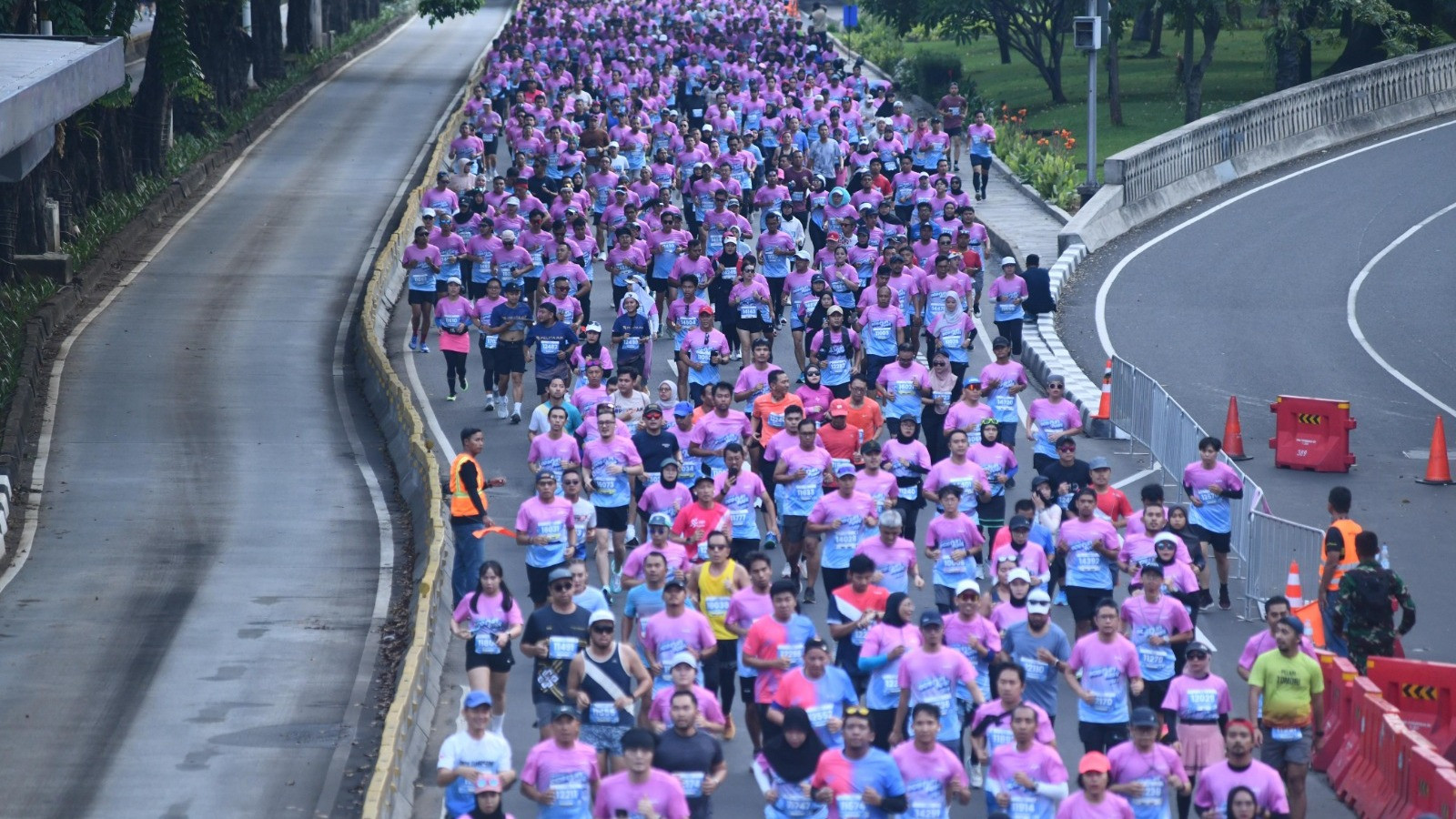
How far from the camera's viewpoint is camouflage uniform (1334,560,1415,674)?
47.4 feet

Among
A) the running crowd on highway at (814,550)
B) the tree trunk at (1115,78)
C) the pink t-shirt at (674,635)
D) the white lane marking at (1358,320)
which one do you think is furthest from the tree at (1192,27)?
the pink t-shirt at (674,635)

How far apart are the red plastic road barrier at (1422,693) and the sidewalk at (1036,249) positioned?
7761 millimetres

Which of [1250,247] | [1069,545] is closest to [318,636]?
[1069,545]

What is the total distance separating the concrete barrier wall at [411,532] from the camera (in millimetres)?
13336

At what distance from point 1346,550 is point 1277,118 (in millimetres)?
27785

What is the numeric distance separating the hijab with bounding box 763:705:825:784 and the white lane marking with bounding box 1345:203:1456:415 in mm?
16303

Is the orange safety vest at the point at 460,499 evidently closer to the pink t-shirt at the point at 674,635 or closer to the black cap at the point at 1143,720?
the pink t-shirt at the point at 674,635

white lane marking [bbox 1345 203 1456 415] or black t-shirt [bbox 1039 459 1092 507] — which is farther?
white lane marking [bbox 1345 203 1456 415]

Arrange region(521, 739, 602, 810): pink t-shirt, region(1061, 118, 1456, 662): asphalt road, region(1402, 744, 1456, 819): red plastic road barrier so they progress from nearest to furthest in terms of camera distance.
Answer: region(521, 739, 602, 810): pink t-shirt, region(1402, 744, 1456, 819): red plastic road barrier, region(1061, 118, 1456, 662): asphalt road

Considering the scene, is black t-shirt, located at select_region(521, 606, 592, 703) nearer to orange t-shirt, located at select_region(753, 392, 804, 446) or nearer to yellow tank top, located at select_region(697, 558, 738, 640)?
yellow tank top, located at select_region(697, 558, 738, 640)

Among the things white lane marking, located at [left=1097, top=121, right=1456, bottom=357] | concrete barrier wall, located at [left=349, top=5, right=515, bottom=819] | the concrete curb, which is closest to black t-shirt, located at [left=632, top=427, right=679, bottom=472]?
concrete barrier wall, located at [left=349, top=5, right=515, bottom=819]

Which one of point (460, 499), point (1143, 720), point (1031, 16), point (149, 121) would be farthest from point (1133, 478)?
point (1031, 16)

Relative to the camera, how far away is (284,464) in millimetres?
23875

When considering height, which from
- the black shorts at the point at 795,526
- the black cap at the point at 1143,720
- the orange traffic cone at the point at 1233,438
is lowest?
the orange traffic cone at the point at 1233,438
